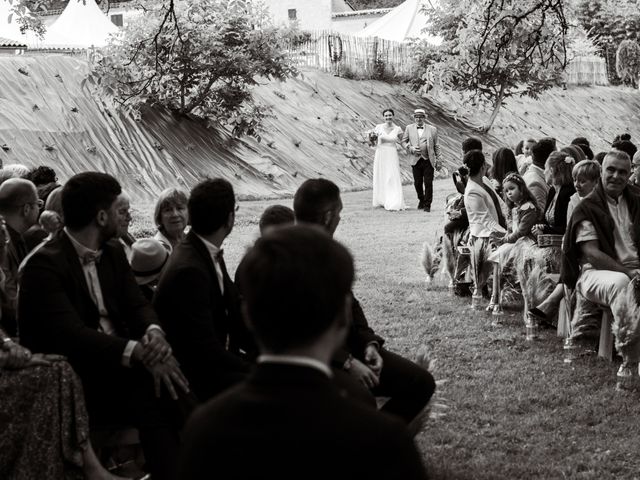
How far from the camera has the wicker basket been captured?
848 cm

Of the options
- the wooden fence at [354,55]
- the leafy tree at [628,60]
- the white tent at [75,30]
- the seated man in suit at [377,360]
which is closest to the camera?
the seated man in suit at [377,360]

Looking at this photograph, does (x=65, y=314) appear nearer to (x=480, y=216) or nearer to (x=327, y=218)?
(x=327, y=218)

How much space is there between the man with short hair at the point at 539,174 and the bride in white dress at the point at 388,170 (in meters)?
9.63

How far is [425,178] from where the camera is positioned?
733 inches

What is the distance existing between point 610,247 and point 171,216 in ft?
10.8

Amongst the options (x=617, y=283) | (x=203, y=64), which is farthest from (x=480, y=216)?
(x=203, y=64)

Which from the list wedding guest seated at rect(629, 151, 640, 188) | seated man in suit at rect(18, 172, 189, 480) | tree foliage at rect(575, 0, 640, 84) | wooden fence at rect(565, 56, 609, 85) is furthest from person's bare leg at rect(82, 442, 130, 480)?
wooden fence at rect(565, 56, 609, 85)

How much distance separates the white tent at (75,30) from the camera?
31.9 metres

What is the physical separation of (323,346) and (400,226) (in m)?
14.9

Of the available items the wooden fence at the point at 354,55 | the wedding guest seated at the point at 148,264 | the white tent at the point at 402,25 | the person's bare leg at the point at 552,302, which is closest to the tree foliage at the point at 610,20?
the white tent at the point at 402,25

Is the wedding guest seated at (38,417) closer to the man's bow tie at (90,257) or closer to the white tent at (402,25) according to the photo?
the man's bow tie at (90,257)

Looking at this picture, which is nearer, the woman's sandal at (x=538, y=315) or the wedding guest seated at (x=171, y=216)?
the wedding guest seated at (x=171, y=216)

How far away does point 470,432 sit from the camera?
6.16 meters

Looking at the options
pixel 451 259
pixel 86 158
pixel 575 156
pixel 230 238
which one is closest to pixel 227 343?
pixel 575 156
